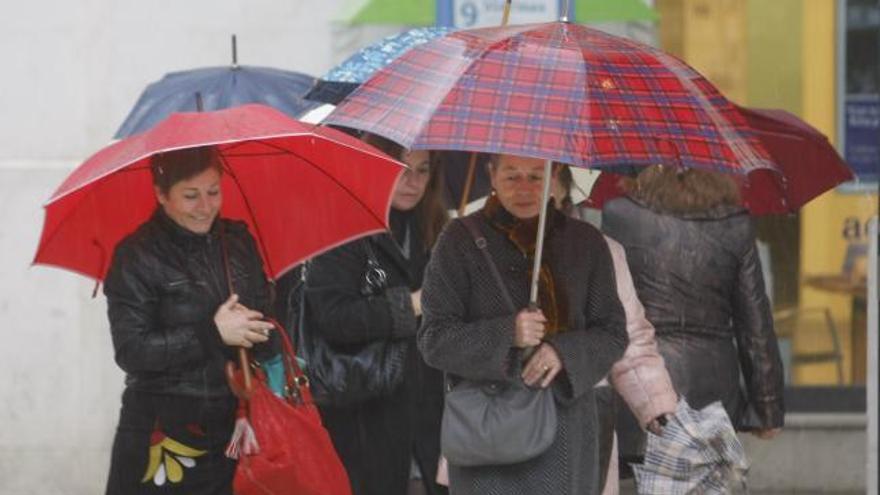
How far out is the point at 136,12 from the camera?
9.27 metres

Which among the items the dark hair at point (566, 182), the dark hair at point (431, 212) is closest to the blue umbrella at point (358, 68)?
the dark hair at point (431, 212)

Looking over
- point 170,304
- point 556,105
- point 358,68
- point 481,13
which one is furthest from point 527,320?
point 481,13

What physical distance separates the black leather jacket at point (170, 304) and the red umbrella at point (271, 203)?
27 centimetres

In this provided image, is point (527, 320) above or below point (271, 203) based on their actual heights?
below

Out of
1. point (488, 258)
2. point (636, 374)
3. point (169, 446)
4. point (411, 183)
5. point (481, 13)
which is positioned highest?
point (481, 13)

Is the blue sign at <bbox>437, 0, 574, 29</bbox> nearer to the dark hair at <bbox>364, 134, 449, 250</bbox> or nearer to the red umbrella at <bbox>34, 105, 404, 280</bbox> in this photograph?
the dark hair at <bbox>364, 134, 449, 250</bbox>

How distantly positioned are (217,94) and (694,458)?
2.31 metres

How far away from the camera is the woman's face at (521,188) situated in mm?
5500

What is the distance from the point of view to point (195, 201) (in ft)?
18.8

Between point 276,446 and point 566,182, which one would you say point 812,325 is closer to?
point 566,182

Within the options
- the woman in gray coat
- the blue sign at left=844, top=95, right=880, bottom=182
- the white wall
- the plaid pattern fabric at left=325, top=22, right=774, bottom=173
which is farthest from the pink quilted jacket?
the blue sign at left=844, top=95, right=880, bottom=182

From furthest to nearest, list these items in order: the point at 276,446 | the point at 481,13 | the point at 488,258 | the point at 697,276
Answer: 1. the point at 481,13
2. the point at 697,276
3. the point at 276,446
4. the point at 488,258

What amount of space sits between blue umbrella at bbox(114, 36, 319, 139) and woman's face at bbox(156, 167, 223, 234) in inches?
55.8

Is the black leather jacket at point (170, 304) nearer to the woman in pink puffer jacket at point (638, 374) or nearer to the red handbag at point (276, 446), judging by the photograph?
the red handbag at point (276, 446)
